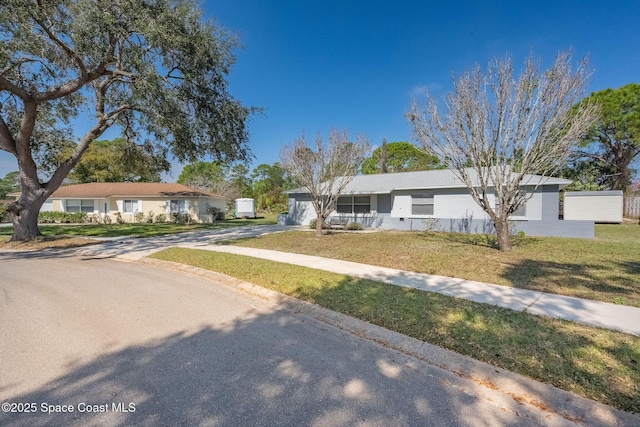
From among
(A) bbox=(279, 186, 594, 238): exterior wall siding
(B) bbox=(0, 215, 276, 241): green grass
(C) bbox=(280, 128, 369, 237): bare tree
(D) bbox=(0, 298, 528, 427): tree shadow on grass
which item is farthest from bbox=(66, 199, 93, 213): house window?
(D) bbox=(0, 298, 528, 427): tree shadow on grass

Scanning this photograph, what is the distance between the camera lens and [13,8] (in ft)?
27.7

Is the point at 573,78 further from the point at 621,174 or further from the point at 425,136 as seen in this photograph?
the point at 621,174

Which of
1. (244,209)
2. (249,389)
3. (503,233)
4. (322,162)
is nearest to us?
(249,389)

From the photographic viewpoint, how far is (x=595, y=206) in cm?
1911

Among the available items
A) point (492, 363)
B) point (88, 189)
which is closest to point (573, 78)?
point (492, 363)

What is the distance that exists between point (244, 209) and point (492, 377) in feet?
101

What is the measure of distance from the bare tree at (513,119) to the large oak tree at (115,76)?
8.24m

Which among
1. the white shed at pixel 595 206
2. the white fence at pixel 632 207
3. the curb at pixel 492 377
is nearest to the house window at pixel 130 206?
the curb at pixel 492 377

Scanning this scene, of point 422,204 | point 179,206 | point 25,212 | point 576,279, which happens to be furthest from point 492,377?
point 179,206

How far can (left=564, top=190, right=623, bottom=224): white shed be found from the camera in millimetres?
18625

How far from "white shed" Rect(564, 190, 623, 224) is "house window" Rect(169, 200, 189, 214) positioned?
91.4 ft

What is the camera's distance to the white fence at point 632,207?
21703mm

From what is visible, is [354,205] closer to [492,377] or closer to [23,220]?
[23,220]

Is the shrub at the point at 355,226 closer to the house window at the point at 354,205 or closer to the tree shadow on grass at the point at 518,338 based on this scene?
the house window at the point at 354,205
